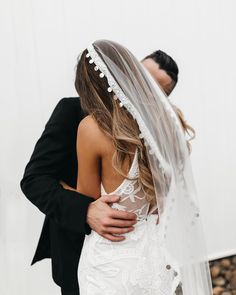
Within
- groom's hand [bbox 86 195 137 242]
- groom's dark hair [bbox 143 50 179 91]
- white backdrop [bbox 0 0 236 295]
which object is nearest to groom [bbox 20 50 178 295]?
groom's hand [bbox 86 195 137 242]

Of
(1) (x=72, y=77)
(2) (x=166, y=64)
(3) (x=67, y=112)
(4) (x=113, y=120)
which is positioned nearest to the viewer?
(4) (x=113, y=120)

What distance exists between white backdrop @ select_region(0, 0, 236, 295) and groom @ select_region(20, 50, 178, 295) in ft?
2.41

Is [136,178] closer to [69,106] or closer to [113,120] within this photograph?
[113,120]

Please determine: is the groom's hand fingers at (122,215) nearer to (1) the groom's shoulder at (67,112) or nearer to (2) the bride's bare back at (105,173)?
(2) the bride's bare back at (105,173)

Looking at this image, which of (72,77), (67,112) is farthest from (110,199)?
(72,77)

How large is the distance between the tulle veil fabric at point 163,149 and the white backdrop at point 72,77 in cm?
96

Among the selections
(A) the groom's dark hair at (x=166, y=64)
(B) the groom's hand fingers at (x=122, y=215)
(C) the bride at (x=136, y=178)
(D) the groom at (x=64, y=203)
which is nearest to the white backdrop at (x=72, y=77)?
(A) the groom's dark hair at (x=166, y=64)

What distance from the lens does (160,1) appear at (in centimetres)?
239

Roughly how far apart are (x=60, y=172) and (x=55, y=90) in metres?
0.86

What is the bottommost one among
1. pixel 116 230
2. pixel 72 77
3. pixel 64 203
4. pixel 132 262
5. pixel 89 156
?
pixel 132 262

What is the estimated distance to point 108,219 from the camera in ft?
4.10

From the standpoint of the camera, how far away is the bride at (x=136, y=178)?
1197mm

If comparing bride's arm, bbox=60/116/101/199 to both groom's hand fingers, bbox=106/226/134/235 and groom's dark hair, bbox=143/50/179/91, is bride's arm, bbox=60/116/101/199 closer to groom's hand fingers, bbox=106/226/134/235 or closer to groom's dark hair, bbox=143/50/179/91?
groom's hand fingers, bbox=106/226/134/235

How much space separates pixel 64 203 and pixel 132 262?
25 cm
